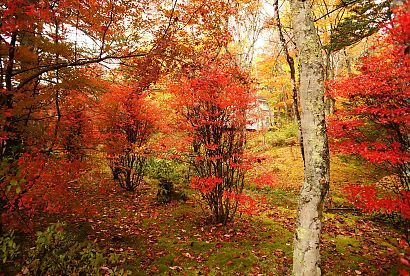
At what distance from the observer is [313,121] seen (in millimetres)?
2996

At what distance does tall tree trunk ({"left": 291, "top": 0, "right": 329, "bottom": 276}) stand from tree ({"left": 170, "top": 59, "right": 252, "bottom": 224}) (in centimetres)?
290

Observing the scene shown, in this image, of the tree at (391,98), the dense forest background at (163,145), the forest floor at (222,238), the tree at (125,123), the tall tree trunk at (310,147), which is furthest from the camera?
the tree at (125,123)

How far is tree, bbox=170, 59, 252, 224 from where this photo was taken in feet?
19.8

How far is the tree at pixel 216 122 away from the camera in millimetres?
6031

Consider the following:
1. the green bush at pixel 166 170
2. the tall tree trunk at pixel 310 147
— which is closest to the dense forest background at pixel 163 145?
the tall tree trunk at pixel 310 147

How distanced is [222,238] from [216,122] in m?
2.79

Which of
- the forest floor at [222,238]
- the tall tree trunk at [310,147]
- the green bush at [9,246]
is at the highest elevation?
the tall tree trunk at [310,147]

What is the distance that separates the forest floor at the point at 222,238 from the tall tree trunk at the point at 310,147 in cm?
142

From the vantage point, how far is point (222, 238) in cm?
603

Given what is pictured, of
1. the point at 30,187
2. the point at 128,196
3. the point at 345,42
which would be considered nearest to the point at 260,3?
the point at 345,42

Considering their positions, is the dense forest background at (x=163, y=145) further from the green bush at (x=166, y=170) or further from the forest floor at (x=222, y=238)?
the green bush at (x=166, y=170)

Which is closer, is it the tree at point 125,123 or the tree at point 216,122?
the tree at point 216,122

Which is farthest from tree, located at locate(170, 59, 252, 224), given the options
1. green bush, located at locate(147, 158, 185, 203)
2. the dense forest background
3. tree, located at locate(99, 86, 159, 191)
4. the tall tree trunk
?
green bush, located at locate(147, 158, 185, 203)

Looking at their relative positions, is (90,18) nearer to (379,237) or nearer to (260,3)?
(379,237)
